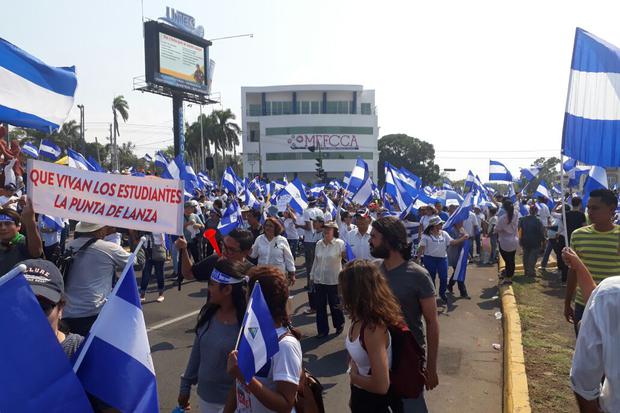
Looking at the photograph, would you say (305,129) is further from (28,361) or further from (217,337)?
(28,361)

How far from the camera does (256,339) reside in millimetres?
2268

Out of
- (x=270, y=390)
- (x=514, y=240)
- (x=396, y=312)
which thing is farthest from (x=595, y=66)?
(x=514, y=240)

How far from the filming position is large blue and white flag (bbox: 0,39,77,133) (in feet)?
12.1

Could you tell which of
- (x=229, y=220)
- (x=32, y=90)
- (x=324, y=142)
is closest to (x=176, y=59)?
(x=324, y=142)

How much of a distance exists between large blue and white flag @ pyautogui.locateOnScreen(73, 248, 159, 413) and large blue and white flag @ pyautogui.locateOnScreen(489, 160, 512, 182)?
677 inches

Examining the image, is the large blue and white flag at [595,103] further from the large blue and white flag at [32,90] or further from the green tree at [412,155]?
the green tree at [412,155]

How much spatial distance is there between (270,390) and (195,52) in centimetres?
5373

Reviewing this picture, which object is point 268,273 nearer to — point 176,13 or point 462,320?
point 462,320

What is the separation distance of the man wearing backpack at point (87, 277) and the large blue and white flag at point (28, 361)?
2.52 metres

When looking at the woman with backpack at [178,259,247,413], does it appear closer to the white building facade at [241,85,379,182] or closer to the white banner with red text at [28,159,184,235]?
the white banner with red text at [28,159,184,235]

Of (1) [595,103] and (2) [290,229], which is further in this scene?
(2) [290,229]

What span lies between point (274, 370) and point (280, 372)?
0.04m

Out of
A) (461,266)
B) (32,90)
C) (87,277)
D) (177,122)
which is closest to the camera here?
(32,90)

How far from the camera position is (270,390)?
237 centimetres
